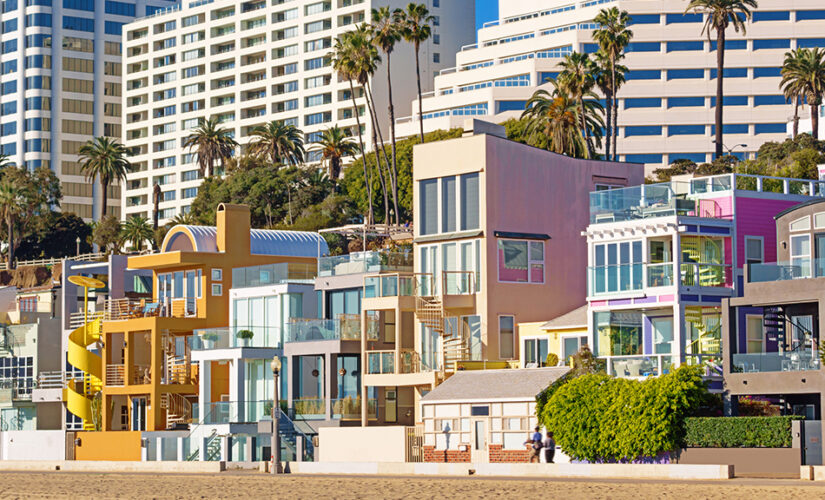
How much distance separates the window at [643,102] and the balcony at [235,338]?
82.3m

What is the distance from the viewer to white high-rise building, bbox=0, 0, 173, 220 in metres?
186

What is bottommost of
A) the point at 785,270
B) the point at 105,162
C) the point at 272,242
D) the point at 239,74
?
the point at 785,270

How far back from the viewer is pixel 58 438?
227 ft

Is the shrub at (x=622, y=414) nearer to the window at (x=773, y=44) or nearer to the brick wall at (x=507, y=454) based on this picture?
the brick wall at (x=507, y=454)

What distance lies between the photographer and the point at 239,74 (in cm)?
17075

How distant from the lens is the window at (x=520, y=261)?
56906mm

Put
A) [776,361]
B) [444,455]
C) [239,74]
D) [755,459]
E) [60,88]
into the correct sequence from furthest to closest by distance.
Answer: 1. [60,88]
2. [239,74]
3. [444,455]
4. [776,361]
5. [755,459]

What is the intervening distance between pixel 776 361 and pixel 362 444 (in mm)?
15451

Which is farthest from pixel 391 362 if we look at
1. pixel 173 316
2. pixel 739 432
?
pixel 739 432

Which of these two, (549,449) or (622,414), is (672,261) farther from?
(549,449)

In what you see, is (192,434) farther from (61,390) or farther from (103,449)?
(61,390)

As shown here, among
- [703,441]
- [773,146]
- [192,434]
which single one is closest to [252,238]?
[192,434]

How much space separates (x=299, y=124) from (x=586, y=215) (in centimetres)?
10512

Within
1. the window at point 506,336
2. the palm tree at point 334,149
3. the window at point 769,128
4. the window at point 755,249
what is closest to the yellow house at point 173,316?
the window at point 506,336
